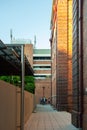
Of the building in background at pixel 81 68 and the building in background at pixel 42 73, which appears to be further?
the building in background at pixel 42 73

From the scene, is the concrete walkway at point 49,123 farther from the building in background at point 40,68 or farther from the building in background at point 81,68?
the building in background at point 40,68

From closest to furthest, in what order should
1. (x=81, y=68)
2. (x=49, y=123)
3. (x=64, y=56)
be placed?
(x=81, y=68)
(x=49, y=123)
(x=64, y=56)

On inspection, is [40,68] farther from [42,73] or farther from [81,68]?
[81,68]

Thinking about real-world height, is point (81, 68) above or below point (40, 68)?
below

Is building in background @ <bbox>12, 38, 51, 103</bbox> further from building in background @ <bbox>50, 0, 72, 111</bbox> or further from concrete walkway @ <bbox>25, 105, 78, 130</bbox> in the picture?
concrete walkway @ <bbox>25, 105, 78, 130</bbox>

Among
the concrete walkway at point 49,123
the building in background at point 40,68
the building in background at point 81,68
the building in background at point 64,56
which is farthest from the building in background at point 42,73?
the building in background at point 81,68

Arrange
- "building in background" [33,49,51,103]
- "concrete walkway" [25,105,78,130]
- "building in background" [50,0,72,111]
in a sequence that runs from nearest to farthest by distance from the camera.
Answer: "concrete walkway" [25,105,78,130] → "building in background" [50,0,72,111] → "building in background" [33,49,51,103]

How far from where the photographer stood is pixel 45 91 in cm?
9369

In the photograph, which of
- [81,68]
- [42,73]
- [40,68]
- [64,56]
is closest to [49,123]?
[81,68]

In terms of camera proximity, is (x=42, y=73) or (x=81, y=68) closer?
(x=81, y=68)

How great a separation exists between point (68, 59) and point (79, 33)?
23847 millimetres

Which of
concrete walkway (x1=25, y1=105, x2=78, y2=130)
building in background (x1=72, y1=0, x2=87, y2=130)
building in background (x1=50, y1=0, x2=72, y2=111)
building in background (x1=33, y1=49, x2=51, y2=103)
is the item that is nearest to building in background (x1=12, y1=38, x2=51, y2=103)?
building in background (x1=33, y1=49, x2=51, y2=103)

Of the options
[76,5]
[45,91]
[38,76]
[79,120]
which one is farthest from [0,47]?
[38,76]

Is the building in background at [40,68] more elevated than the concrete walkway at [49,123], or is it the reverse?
the building in background at [40,68]
